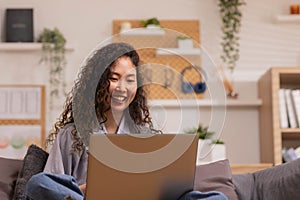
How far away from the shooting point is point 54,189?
161 centimetres

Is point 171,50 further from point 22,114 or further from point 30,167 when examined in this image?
point 30,167

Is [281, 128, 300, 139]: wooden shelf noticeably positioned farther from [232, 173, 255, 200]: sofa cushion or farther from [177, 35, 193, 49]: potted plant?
[232, 173, 255, 200]: sofa cushion

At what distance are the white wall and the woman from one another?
54.9 inches

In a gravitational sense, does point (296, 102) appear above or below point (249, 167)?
Answer: above

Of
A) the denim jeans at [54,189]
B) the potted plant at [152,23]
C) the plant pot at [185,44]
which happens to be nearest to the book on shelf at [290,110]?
the plant pot at [185,44]

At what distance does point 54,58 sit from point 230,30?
102 cm

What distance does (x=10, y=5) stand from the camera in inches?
137

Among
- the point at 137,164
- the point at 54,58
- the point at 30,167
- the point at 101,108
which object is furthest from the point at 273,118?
the point at 137,164

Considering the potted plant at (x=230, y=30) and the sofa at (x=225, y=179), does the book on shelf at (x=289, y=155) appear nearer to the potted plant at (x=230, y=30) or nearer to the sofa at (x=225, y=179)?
the potted plant at (x=230, y=30)

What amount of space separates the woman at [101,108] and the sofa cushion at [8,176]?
0.24 meters

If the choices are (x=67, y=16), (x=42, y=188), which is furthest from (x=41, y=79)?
(x=42, y=188)

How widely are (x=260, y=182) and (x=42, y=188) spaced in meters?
0.94

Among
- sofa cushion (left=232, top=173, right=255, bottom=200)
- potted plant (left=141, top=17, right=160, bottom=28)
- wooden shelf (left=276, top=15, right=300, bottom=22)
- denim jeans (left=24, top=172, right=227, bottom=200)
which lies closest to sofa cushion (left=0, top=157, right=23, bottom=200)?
denim jeans (left=24, top=172, right=227, bottom=200)

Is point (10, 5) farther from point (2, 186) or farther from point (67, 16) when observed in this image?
point (2, 186)
